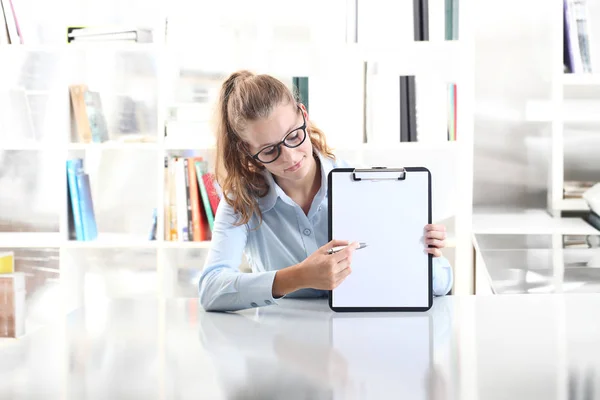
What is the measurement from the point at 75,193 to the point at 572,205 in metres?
1.83

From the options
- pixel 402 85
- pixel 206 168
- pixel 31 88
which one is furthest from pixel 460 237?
pixel 31 88

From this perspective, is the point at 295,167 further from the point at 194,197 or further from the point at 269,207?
the point at 194,197

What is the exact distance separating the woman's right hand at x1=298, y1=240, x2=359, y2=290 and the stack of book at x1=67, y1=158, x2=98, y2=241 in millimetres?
1806

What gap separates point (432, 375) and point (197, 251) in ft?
7.59

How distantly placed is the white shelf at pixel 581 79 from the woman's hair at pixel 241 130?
1395 mm

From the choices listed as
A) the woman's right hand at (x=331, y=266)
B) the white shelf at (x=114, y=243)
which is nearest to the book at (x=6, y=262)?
the white shelf at (x=114, y=243)

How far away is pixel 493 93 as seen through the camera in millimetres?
2809

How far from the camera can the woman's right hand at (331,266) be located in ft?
3.69

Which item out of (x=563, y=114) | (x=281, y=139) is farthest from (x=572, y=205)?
(x=281, y=139)

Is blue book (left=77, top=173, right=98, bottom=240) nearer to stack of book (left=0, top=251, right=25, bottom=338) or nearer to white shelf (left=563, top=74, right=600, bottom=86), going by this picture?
stack of book (left=0, top=251, right=25, bottom=338)

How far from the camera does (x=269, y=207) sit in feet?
4.85

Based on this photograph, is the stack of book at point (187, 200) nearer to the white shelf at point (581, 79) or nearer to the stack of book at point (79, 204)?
the stack of book at point (79, 204)

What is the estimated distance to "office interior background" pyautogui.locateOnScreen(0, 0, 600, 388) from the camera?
261 cm

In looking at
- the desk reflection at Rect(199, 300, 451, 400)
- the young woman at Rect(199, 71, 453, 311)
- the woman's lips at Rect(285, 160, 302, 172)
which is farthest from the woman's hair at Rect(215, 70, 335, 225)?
the desk reflection at Rect(199, 300, 451, 400)
